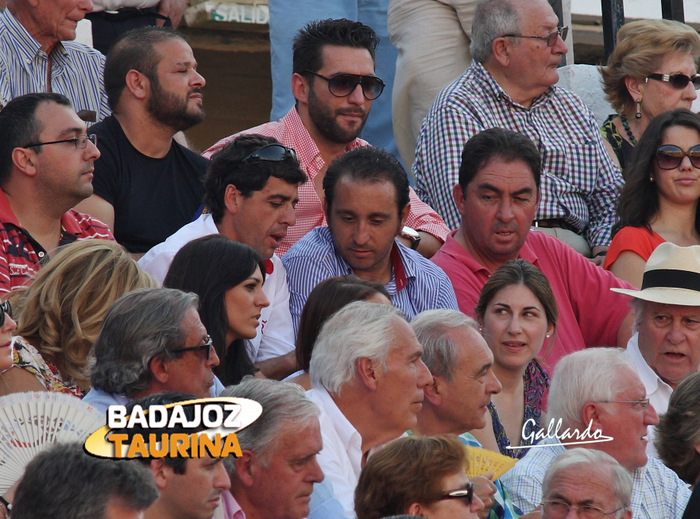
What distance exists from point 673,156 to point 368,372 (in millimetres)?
2745

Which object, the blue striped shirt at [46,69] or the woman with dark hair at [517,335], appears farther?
the blue striped shirt at [46,69]

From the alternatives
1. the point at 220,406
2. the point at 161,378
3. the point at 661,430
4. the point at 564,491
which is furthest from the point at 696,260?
the point at 220,406

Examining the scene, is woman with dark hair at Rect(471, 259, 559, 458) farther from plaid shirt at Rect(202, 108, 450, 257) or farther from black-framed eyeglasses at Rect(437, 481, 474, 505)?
black-framed eyeglasses at Rect(437, 481, 474, 505)

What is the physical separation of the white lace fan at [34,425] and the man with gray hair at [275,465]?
606 millimetres

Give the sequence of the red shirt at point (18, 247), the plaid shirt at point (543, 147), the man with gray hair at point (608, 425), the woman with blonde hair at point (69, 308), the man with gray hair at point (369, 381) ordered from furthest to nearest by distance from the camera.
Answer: the plaid shirt at point (543, 147) → the red shirt at point (18, 247) → the man with gray hair at point (608, 425) → the man with gray hair at point (369, 381) → the woman with blonde hair at point (69, 308)

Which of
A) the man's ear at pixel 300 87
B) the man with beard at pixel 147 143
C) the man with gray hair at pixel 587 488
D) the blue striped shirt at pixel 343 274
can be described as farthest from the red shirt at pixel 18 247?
the man with gray hair at pixel 587 488

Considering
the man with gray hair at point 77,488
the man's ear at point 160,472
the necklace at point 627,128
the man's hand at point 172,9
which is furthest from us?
the necklace at point 627,128

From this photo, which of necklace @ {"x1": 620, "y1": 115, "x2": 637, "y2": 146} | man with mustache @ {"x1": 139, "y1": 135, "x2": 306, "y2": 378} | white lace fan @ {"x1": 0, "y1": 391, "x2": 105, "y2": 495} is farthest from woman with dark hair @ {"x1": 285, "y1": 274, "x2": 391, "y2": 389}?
necklace @ {"x1": 620, "y1": 115, "x2": 637, "y2": 146}

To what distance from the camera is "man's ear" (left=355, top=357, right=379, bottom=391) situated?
13.4 feet

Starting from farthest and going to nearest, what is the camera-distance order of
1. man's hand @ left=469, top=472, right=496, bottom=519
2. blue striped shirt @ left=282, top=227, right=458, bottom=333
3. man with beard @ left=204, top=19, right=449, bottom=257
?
man with beard @ left=204, top=19, right=449, bottom=257, blue striped shirt @ left=282, top=227, right=458, bottom=333, man's hand @ left=469, top=472, right=496, bottom=519

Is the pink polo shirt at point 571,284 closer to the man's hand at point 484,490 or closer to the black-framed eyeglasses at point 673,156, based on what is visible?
the black-framed eyeglasses at point 673,156

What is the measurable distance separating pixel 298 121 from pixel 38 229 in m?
1.74

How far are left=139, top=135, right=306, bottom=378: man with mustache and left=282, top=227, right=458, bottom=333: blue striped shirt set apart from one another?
0.06m

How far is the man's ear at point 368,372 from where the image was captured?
4.09 m
